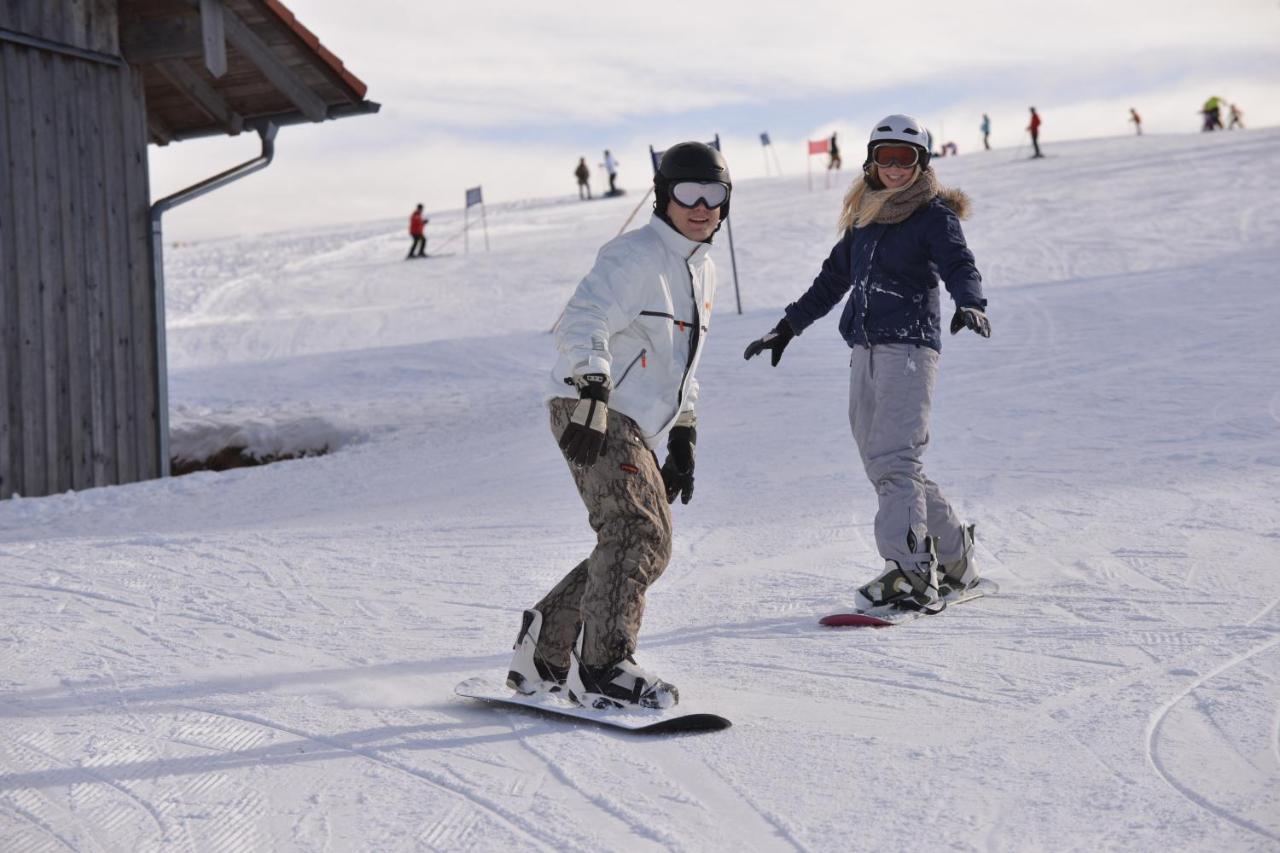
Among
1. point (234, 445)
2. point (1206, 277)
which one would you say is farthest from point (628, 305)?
point (1206, 277)

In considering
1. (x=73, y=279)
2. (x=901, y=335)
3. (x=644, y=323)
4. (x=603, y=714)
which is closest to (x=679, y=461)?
(x=644, y=323)

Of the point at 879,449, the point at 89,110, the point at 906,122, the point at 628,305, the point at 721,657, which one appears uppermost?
the point at 89,110

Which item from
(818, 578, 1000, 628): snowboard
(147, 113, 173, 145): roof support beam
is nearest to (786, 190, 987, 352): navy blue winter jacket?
(818, 578, 1000, 628): snowboard

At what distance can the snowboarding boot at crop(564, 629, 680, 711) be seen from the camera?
3654mm

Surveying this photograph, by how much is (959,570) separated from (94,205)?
7148 mm

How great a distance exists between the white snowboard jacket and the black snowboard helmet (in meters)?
0.07

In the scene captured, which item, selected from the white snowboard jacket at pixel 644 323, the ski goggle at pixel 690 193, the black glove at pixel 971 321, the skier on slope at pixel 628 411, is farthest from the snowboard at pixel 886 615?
the ski goggle at pixel 690 193

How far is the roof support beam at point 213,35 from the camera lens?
30.4ft

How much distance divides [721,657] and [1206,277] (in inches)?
464

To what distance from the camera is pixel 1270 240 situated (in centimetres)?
1691

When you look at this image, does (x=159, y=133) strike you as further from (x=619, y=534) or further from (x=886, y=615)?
(x=619, y=534)

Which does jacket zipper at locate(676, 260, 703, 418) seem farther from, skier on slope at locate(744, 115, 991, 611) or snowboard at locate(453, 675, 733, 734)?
skier on slope at locate(744, 115, 991, 611)

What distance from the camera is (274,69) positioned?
33.2 feet

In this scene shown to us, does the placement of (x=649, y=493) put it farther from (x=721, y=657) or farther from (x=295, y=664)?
(x=295, y=664)
